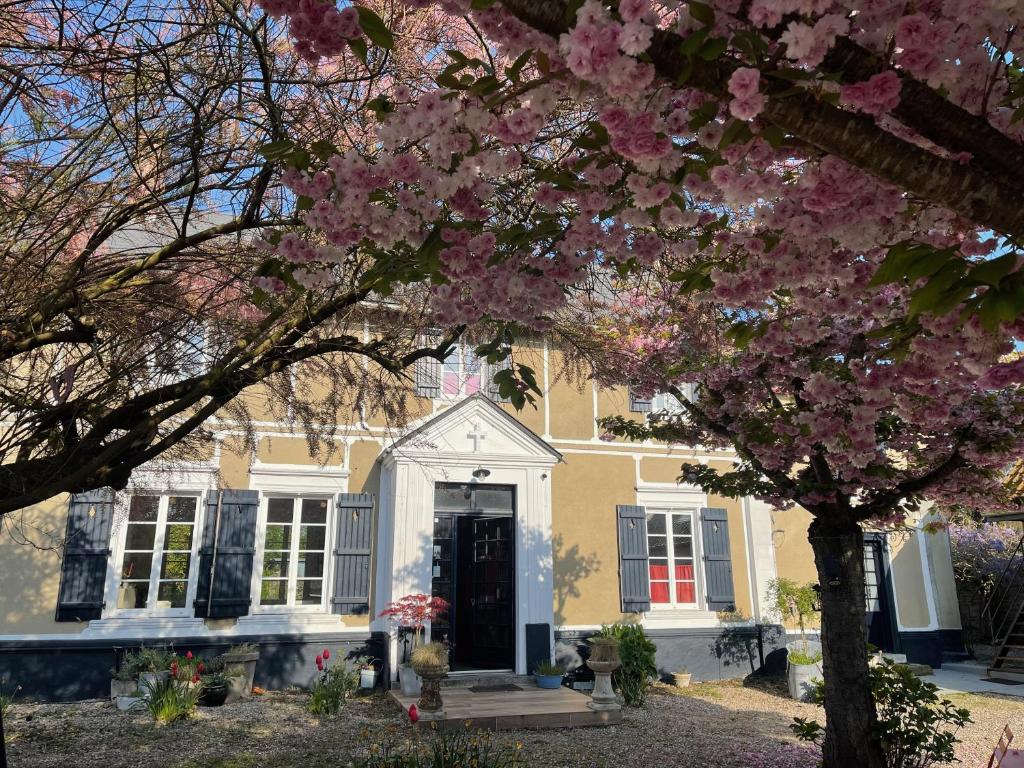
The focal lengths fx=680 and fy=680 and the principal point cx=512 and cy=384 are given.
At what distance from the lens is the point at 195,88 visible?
2645 mm

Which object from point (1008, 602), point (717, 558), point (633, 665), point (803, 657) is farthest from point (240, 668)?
point (1008, 602)

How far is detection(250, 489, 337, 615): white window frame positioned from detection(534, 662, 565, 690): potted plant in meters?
2.77

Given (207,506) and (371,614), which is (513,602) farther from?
(207,506)

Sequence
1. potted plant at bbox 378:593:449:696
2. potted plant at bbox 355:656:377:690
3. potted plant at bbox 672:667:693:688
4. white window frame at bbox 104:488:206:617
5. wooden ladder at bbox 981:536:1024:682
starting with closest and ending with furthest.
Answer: potted plant at bbox 378:593:449:696, white window frame at bbox 104:488:206:617, potted plant at bbox 355:656:377:690, potted plant at bbox 672:667:693:688, wooden ladder at bbox 981:536:1024:682

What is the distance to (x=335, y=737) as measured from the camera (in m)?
6.11

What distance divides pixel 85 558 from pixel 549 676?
5.56 metres

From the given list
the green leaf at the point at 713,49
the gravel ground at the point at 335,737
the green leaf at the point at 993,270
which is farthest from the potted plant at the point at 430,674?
the green leaf at the point at 713,49

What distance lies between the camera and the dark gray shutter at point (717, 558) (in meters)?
9.96

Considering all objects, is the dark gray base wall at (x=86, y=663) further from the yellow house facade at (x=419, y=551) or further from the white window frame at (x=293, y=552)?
the white window frame at (x=293, y=552)

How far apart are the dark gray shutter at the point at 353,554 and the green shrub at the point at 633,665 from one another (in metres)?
3.24

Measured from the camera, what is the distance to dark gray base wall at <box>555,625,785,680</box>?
9.58 metres

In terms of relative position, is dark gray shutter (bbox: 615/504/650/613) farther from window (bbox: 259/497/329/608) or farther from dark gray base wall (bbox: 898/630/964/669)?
dark gray base wall (bbox: 898/630/964/669)

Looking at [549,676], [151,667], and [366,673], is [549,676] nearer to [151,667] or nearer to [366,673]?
[366,673]

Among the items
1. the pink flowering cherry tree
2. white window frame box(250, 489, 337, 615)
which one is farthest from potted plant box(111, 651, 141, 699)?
the pink flowering cherry tree
